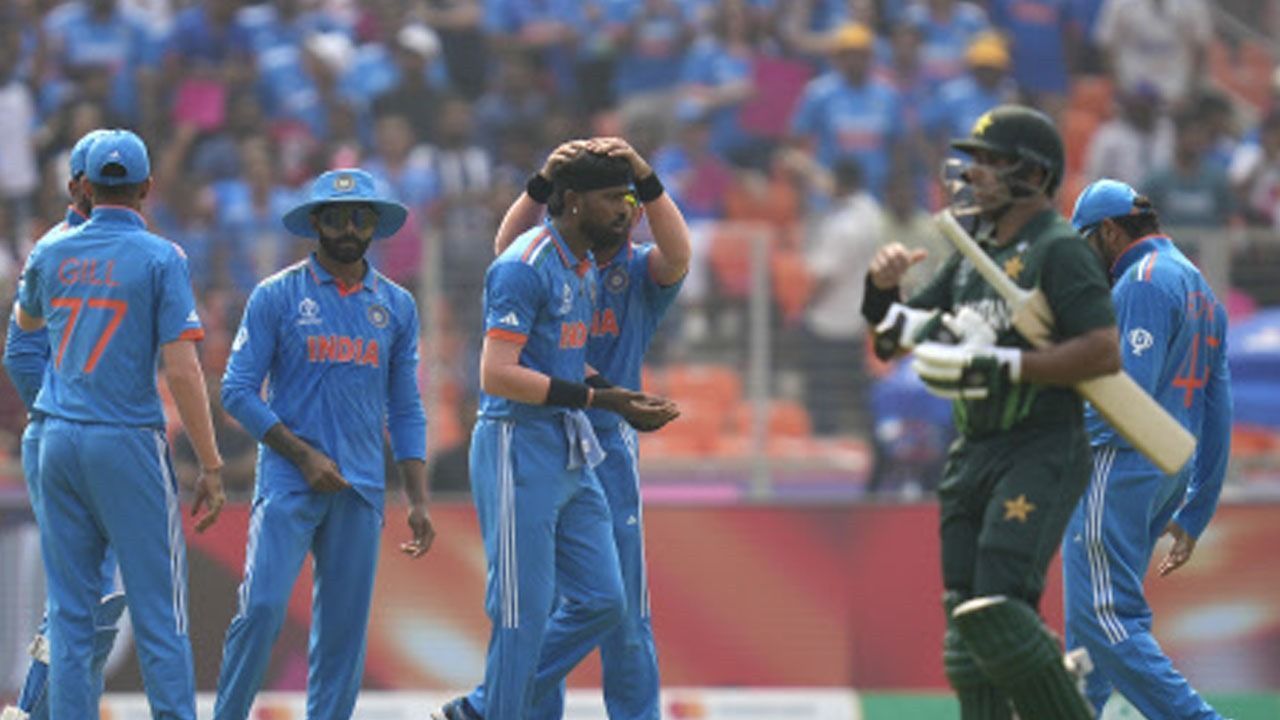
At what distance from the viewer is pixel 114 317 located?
31.7 ft

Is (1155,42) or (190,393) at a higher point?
(1155,42)

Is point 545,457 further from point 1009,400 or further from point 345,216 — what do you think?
point 1009,400

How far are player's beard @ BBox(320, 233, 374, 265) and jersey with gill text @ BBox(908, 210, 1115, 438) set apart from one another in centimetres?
279

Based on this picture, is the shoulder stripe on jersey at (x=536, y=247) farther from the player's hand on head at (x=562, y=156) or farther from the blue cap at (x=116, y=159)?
the blue cap at (x=116, y=159)

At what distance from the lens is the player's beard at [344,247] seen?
10195mm

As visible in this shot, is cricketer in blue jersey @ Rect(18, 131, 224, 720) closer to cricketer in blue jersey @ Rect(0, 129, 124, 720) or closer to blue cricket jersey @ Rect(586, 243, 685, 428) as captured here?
cricketer in blue jersey @ Rect(0, 129, 124, 720)

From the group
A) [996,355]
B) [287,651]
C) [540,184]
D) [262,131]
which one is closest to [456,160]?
[262,131]

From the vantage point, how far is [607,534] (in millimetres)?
9953

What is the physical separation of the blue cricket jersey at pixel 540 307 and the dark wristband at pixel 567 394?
0.77 ft

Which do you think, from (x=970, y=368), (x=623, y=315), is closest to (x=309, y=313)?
(x=623, y=315)

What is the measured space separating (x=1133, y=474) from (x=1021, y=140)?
2.41 m

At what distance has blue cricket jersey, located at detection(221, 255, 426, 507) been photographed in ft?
33.2

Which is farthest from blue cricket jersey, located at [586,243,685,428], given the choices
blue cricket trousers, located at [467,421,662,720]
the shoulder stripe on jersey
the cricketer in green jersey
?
the cricketer in green jersey

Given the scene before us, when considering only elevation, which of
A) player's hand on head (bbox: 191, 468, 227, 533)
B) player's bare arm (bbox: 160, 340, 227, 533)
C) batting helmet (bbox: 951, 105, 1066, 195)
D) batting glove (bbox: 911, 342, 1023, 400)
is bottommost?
player's hand on head (bbox: 191, 468, 227, 533)
